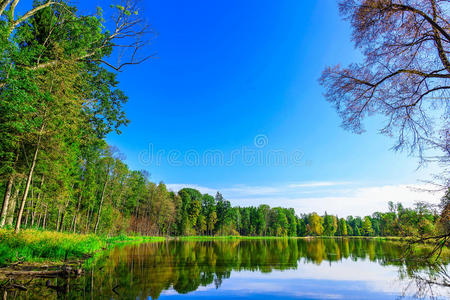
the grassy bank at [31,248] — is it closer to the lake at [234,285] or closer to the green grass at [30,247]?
the green grass at [30,247]

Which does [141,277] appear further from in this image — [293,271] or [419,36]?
[419,36]

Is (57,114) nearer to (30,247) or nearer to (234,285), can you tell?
(30,247)

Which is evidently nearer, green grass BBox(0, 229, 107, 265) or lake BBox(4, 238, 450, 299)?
lake BBox(4, 238, 450, 299)

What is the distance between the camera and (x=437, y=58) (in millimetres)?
5516

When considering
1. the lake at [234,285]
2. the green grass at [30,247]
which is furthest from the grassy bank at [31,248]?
the lake at [234,285]

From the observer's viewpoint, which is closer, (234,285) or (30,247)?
(234,285)

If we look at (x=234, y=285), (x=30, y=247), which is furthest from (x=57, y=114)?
(x=234, y=285)

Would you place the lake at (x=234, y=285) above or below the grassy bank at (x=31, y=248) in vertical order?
below

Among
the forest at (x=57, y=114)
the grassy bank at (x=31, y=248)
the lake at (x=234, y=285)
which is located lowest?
the lake at (x=234, y=285)

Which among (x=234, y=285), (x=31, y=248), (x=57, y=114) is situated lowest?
(x=234, y=285)

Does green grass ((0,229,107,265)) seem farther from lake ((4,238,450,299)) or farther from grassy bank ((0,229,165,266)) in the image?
lake ((4,238,450,299))

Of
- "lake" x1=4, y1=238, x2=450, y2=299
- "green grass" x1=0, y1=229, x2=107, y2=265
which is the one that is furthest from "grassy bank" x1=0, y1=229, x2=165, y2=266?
"lake" x1=4, y1=238, x2=450, y2=299

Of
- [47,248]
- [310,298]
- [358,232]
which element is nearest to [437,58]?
[310,298]

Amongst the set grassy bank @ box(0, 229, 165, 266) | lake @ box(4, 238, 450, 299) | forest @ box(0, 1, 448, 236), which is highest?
forest @ box(0, 1, 448, 236)
